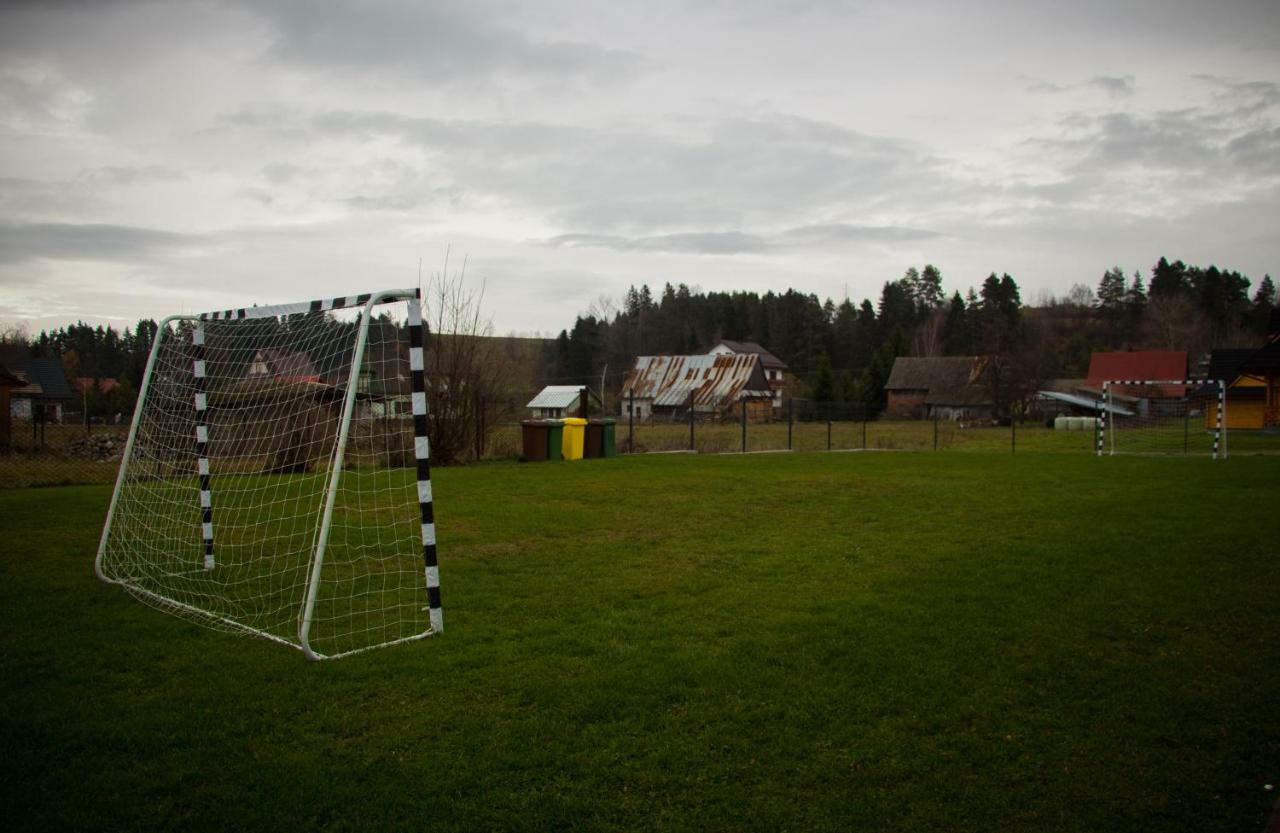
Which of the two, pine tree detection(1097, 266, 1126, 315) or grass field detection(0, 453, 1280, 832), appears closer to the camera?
grass field detection(0, 453, 1280, 832)

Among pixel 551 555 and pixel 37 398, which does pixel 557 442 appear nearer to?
pixel 551 555

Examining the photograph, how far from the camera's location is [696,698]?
4371mm

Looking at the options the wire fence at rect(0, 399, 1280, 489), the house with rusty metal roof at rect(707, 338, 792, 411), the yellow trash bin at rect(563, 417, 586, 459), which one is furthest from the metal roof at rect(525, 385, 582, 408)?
the yellow trash bin at rect(563, 417, 586, 459)

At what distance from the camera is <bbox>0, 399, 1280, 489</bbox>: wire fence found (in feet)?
53.6

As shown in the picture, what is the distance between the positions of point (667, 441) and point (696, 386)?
17639mm

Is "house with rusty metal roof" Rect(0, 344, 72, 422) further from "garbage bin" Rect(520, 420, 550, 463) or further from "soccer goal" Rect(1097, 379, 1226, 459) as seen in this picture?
"soccer goal" Rect(1097, 379, 1226, 459)

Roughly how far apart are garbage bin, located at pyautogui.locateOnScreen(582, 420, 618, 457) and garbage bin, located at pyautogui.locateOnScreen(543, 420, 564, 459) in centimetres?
80

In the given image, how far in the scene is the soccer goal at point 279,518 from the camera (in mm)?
5539

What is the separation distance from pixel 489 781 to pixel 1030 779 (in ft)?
8.06

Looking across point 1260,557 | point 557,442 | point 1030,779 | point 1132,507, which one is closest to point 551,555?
point 1030,779

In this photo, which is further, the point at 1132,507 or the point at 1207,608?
the point at 1132,507

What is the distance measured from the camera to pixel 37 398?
41.1m

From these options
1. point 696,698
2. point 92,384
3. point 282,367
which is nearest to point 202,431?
point 282,367

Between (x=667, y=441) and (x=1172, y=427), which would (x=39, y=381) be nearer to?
(x=667, y=441)
